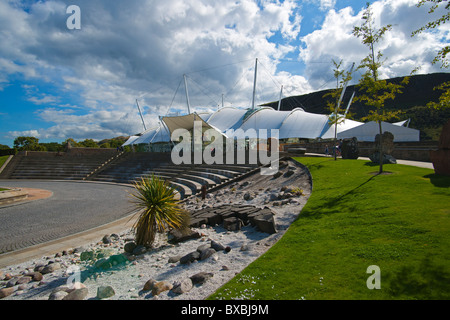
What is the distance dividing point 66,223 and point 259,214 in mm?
7759

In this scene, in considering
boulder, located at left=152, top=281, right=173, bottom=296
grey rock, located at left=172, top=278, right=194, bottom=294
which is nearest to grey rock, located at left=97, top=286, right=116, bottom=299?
boulder, located at left=152, top=281, right=173, bottom=296

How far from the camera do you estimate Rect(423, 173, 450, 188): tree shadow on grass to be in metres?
7.37

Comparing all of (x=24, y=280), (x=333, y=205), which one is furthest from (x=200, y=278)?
(x=333, y=205)

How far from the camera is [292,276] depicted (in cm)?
387

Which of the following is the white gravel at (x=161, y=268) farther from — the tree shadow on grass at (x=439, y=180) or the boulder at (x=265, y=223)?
the tree shadow on grass at (x=439, y=180)

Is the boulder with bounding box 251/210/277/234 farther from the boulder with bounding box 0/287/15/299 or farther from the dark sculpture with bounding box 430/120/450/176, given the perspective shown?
the dark sculpture with bounding box 430/120/450/176

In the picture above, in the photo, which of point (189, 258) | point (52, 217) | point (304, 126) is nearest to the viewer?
point (189, 258)

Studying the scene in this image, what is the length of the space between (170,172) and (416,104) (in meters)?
117

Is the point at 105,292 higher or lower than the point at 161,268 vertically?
higher

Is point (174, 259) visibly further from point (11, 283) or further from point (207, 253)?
point (11, 283)

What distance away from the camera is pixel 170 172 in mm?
23297
